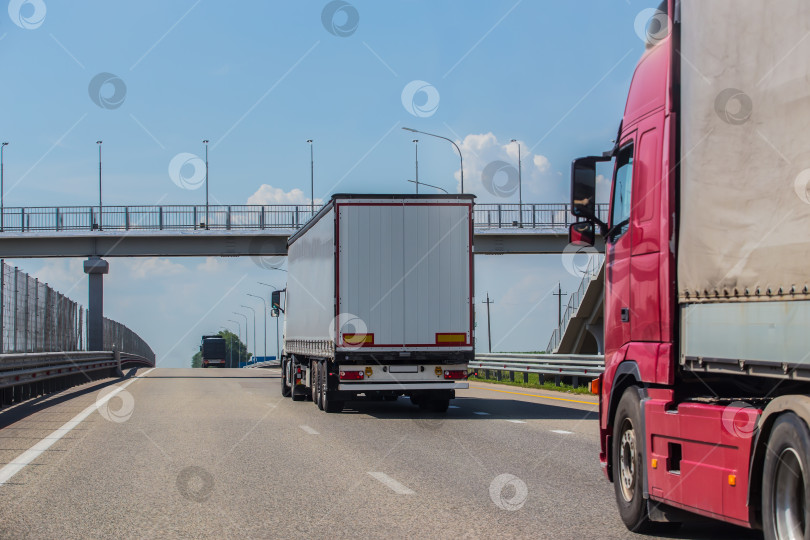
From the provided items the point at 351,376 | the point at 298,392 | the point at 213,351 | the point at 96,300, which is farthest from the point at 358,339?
the point at 213,351

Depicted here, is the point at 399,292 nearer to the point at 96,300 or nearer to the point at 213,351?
the point at 96,300

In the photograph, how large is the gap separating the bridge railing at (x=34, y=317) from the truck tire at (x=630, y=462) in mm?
19056

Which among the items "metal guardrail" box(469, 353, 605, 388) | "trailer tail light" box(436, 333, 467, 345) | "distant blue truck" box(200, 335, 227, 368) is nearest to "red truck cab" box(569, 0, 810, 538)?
"trailer tail light" box(436, 333, 467, 345)

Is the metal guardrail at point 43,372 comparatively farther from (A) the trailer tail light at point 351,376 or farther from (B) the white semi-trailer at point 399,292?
(B) the white semi-trailer at point 399,292

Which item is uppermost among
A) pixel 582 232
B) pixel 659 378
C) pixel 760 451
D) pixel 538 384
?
pixel 582 232

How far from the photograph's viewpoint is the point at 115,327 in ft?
196

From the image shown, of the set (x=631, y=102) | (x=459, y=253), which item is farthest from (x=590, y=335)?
(x=631, y=102)

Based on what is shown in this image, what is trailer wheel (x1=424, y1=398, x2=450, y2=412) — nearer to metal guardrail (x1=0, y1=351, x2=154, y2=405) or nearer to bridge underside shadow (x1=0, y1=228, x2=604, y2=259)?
metal guardrail (x1=0, y1=351, x2=154, y2=405)

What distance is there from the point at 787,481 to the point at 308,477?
5972 mm

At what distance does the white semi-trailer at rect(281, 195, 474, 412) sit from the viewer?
748 inches

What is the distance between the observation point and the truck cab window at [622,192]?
8.53 m

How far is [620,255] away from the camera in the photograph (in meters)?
8.59

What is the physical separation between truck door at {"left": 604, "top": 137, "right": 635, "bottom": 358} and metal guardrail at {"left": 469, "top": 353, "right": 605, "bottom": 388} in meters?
12.9

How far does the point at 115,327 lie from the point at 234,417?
42537 mm
